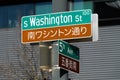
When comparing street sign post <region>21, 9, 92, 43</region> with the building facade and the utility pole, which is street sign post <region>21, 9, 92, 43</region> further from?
the building facade

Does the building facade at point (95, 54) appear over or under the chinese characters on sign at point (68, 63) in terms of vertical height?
under

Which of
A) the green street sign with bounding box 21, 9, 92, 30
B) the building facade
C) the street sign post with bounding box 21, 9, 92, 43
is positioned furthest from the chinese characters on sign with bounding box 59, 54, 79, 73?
the building facade

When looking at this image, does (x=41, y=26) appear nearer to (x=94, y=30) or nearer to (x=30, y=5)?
(x=94, y=30)

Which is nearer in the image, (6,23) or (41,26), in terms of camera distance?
(41,26)

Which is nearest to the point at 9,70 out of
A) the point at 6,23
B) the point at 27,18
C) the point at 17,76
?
the point at 17,76

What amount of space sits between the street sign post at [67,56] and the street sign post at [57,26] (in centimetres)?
17

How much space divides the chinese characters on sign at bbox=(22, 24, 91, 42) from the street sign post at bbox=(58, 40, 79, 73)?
0.16 m

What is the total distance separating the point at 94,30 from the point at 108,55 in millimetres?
7896

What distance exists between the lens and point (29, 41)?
723 cm

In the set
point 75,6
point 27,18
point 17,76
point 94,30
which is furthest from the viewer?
point 75,6

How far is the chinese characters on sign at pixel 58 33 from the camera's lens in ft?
22.6

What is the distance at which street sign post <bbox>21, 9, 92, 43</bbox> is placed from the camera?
6.94m

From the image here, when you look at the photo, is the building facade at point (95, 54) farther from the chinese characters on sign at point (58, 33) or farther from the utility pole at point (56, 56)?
the utility pole at point (56, 56)

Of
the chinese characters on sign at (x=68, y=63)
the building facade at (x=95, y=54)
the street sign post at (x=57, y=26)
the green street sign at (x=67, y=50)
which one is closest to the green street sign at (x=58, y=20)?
the street sign post at (x=57, y=26)
